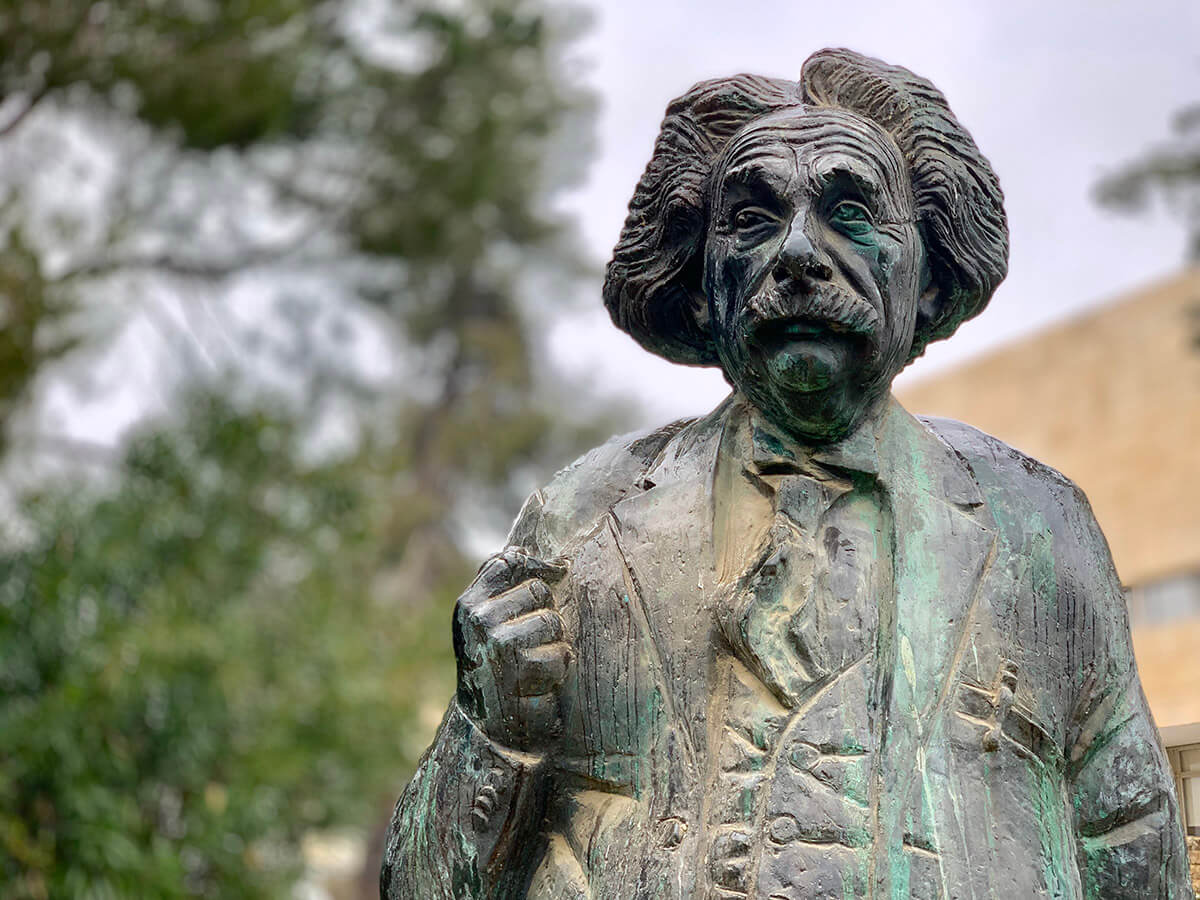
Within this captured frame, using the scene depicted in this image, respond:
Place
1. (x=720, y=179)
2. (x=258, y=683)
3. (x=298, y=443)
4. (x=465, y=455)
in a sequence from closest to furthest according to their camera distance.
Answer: (x=720, y=179) < (x=258, y=683) < (x=298, y=443) < (x=465, y=455)

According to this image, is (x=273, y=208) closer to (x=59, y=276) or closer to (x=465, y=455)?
(x=59, y=276)

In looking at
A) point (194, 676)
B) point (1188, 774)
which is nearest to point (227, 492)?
point (194, 676)

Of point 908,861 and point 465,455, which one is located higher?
point 465,455

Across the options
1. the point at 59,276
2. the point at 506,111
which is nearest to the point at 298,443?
the point at 59,276

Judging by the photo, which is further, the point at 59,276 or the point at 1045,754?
the point at 59,276

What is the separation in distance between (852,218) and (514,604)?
2.45 ft

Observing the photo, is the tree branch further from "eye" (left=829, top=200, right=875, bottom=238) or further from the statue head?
"eye" (left=829, top=200, right=875, bottom=238)

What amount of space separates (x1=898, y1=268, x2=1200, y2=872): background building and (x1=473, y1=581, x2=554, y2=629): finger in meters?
15.7

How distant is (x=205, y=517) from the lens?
11.3 m

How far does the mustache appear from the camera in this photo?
2.38 m

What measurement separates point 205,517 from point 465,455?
7.03 m

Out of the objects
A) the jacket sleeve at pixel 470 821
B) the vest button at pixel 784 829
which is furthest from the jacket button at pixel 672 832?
the jacket sleeve at pixel 470 821

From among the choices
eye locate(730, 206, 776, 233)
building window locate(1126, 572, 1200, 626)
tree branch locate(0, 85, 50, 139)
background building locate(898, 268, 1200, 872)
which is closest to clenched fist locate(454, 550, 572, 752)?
eye locate(730, 206, 776, 233)

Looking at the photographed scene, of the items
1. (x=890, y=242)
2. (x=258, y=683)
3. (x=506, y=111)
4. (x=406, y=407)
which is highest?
(x=506, y=111)
